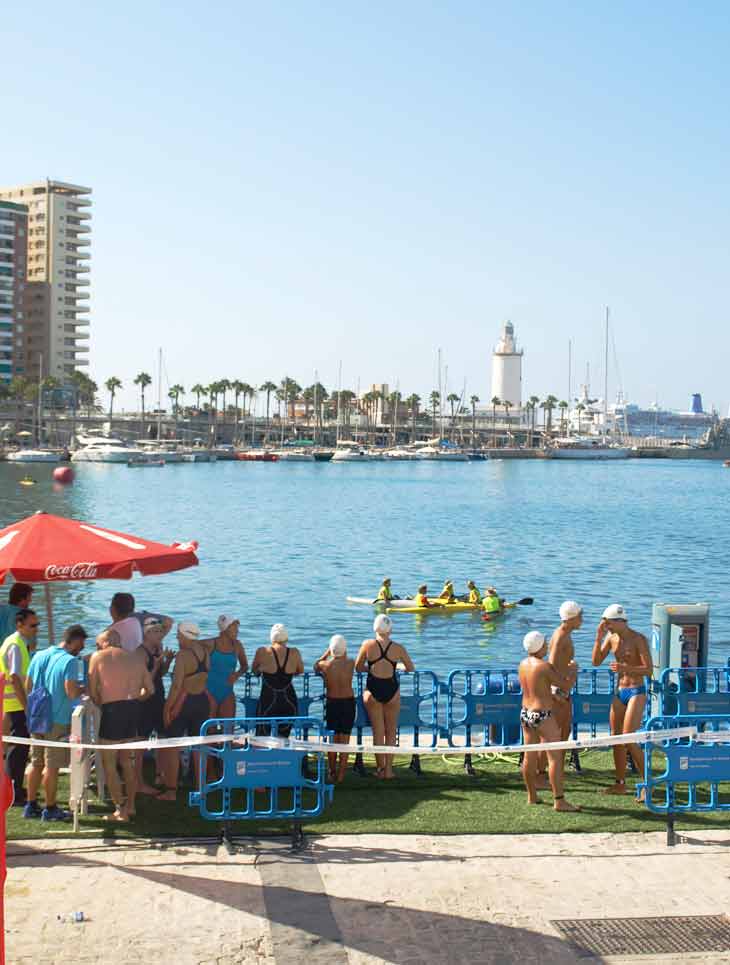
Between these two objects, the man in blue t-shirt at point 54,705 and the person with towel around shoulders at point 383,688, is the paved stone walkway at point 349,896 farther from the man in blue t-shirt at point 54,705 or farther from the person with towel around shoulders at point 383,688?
the person with towel around shoulders at point 383,688

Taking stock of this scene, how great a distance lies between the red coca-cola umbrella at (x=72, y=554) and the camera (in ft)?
39.1

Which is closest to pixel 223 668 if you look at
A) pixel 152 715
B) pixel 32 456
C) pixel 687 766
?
pixel 152 715

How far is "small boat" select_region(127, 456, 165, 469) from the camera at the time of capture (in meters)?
183

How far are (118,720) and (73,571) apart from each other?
69.8 inches

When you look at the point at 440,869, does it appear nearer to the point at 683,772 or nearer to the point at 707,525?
the point at 683,772

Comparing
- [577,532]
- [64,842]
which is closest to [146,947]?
[64,842]

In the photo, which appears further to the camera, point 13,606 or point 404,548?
point 404,548

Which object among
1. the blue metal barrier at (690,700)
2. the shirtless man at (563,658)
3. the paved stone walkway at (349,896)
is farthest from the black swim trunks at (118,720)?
the blue metal barrier at (690,700)

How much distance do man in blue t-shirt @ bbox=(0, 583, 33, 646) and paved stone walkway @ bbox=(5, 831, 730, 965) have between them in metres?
2.53

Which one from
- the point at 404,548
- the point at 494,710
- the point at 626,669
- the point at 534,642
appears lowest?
the point at 404,548

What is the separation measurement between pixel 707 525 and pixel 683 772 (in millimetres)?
86534

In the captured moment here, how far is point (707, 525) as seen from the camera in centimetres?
9381

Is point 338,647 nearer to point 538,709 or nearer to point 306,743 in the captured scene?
point 306,743

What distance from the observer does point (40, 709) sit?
433 inches
